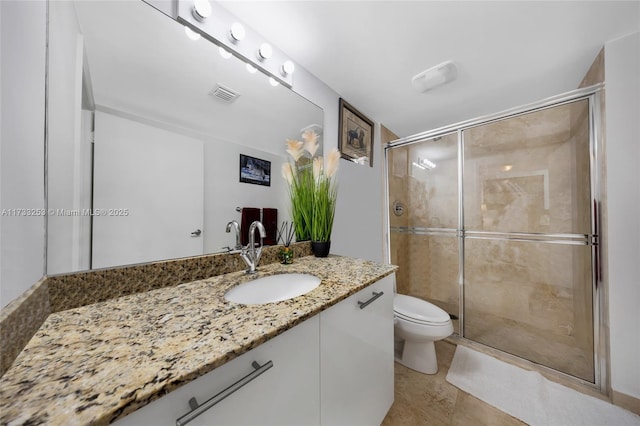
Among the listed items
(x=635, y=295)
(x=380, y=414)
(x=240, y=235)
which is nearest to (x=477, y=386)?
(x=380, y=414)

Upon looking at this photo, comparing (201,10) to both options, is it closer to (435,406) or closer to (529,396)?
(435,406)

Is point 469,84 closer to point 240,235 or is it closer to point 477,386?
point 240,235

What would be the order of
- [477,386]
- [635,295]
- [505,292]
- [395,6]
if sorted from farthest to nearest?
[505,292], [477,386], [635,295], [395,6]

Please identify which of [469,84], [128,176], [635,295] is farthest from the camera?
[469,84]

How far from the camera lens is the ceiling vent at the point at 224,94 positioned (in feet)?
3.32

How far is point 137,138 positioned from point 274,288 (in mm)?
827

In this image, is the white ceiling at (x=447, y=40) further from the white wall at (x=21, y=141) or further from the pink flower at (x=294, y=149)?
the white wall at (x=21, y=141)

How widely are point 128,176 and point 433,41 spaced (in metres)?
1.65

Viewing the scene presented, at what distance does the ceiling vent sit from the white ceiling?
385 millimetres

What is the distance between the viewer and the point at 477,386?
4.52 ft

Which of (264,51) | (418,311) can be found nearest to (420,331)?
(418,311)

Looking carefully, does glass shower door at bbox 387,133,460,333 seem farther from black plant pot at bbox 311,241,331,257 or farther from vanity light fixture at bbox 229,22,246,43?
vanity light fixture at bbox 229,22,246,43

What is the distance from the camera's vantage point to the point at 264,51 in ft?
3.79

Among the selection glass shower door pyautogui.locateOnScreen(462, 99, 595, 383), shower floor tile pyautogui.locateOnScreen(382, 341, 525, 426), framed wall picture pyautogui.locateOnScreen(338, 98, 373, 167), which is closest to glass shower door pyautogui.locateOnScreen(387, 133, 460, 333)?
glass shower door pyautogui.locateOnScreen(462, 99, 595, 383)
